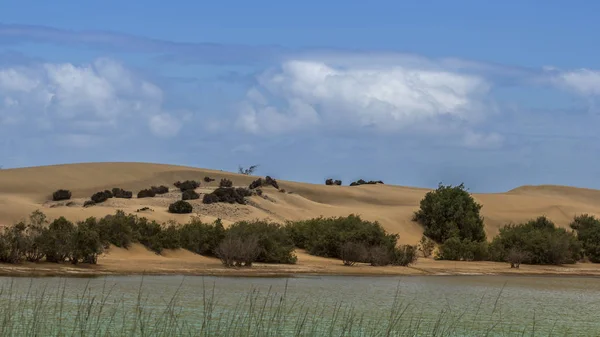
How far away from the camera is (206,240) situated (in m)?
48.1

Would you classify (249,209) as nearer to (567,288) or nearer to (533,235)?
(533,235)

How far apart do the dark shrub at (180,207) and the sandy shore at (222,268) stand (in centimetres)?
944

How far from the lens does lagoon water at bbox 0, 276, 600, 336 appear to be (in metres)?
20.6

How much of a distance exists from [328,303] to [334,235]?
78.7 ft

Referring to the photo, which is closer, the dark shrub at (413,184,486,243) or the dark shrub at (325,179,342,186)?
the dark shrub at (413,184,486,243)

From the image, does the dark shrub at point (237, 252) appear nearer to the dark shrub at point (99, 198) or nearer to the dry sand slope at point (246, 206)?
the dry sand slope at point (246, 206)

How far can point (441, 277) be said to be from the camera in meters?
45.0

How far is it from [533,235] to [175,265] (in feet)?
87.9

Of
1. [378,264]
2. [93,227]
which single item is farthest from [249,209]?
[93,227]

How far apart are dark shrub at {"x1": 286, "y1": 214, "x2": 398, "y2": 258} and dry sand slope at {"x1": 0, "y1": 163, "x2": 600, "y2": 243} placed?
6504 mm

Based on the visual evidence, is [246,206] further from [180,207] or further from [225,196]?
[180,207]

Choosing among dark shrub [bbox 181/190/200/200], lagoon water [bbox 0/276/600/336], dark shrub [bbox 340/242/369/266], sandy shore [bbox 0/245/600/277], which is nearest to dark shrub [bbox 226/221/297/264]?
sandy shore [bbox 0/245/600/277]

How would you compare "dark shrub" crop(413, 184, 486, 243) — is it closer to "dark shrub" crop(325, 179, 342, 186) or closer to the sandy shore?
the sandy shore

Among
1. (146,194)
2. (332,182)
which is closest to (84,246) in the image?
(146,194)
